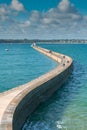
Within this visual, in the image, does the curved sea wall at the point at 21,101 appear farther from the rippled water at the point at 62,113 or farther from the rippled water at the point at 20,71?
the rippled water at the point at 20,71

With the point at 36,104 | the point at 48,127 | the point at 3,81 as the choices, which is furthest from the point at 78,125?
the point at 3,81

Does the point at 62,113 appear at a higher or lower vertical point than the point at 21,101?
lower

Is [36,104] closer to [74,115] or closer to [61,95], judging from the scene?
[74,115]

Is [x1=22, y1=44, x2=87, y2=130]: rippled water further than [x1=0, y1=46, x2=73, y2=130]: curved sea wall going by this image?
Yes

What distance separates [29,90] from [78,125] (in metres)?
4.99

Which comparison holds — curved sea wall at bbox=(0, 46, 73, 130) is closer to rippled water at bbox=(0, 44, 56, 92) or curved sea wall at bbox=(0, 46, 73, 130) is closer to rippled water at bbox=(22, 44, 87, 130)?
rippled water at bbox=(22, 44, 87, 130)

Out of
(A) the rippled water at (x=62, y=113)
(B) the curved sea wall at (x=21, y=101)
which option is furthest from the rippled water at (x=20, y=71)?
(A) the rippled water at (x=62, y=113)

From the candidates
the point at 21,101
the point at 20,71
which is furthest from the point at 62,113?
the point at 20,71

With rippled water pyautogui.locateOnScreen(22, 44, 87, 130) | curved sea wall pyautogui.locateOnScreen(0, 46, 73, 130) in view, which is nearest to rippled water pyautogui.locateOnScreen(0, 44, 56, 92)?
curved sea wall pyautogui.locateOnScreen(0, 46, 73, 130)

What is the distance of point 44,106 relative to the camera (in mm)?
27359

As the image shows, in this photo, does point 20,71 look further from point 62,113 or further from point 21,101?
point 21,101

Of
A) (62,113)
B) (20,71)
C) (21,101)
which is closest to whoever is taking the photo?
(21,101)

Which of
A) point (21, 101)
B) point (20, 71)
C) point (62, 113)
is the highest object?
point (20, 71)

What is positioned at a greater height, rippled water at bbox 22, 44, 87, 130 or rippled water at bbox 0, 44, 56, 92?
rippled water at bbox 0, 44, 56, 92
